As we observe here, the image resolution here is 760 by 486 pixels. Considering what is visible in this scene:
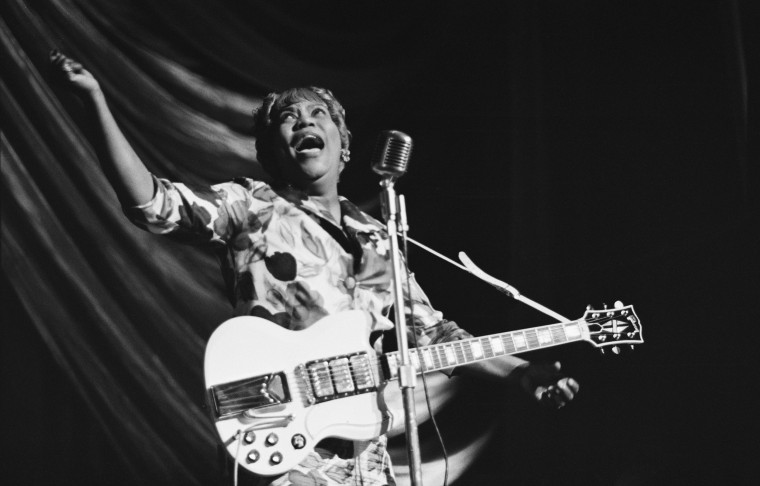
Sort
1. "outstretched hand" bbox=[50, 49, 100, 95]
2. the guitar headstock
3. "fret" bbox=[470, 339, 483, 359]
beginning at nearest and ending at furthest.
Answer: "outstretched hand" bbox=[50, 49, 100, 95], "fret" bbox=[470, 339, 483, 359], the guitar headstock

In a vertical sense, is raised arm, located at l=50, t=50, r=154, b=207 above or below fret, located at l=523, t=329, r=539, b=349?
above

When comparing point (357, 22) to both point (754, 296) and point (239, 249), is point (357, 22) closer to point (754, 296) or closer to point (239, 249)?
point (239, 249)

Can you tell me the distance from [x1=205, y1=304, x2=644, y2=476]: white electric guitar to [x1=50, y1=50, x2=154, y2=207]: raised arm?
39 centimetres

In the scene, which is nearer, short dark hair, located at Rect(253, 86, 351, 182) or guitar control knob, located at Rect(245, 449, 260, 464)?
guitar control knob, located at Rect(245, 449, 260, 464)

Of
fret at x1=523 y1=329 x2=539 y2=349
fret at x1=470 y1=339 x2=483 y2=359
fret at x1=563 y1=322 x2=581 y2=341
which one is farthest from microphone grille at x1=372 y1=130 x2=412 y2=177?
fret at x1=563 y1=322 x2=581 y2=341

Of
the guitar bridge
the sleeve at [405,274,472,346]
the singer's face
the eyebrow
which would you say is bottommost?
the guitar bridge

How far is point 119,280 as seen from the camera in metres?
2.58

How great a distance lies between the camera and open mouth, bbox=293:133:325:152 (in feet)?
7.61

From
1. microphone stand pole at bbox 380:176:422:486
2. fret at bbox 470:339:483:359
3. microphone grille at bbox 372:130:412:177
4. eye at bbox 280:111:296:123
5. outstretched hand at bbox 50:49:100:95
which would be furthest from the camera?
eye at bbox 280:111:296:123

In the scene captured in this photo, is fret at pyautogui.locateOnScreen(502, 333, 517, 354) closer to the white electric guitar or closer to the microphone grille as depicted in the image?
the white electric guitar

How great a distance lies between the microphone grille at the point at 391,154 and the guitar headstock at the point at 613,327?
2.99 feet

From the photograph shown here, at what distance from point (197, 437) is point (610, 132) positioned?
6.49 feet

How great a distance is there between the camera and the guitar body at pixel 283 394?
6.24 feet

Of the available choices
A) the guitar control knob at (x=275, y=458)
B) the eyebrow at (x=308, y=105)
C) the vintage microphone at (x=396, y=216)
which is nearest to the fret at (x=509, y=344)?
the vintage microphone at (x=396, y=216)
